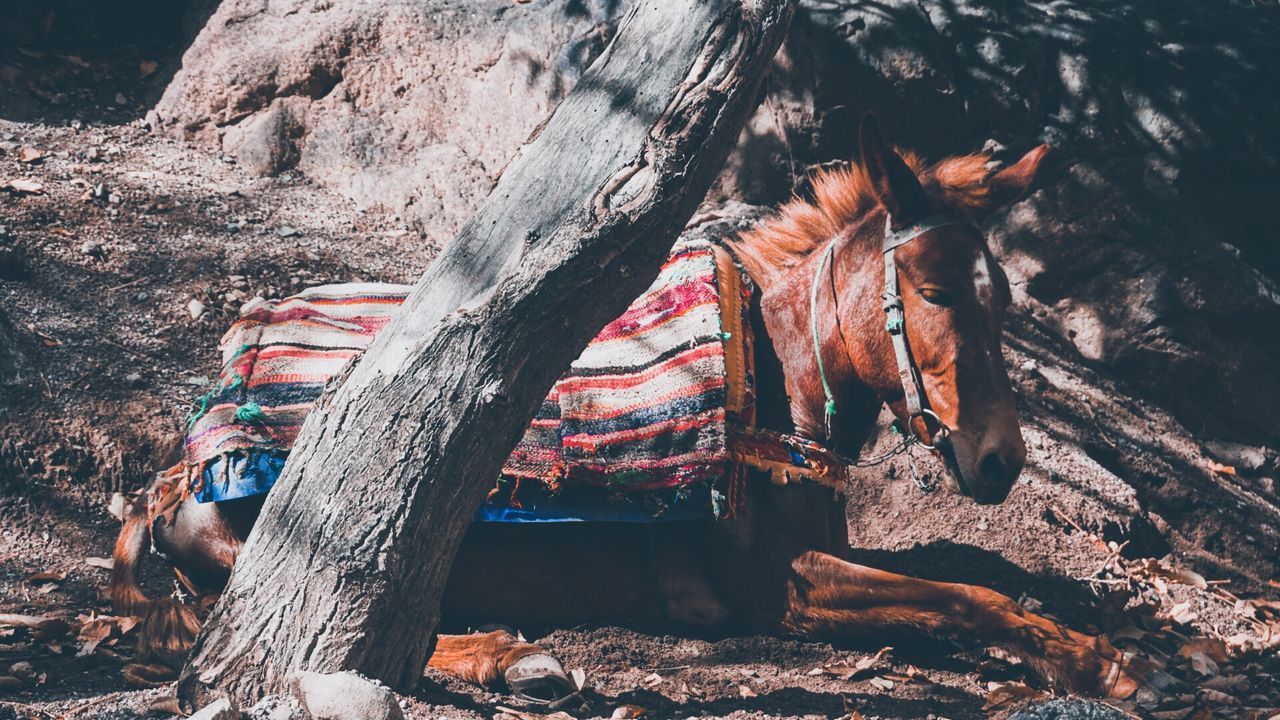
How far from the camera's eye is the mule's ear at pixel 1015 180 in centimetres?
416

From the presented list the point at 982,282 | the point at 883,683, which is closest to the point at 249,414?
the point at 883,683

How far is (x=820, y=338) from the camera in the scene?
4012 mm

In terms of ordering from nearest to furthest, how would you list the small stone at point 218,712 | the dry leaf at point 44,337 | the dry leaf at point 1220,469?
the small stone at point 218,712 → the dry leaf at point 44,337 → the dry leaf at point 1220,469

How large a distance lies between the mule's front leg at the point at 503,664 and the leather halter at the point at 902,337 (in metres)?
1.41

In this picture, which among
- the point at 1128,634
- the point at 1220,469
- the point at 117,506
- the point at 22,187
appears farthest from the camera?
the point at 22,187

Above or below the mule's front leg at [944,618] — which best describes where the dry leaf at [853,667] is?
below

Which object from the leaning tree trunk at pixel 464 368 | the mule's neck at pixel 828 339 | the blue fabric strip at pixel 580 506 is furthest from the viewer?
the mule's neck at pixel 828 339

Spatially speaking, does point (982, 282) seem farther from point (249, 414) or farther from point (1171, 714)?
point (249, 414)

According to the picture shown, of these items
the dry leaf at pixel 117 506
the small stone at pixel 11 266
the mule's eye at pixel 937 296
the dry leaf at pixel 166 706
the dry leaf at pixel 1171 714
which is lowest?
the dry leaf at pixel 1171 714

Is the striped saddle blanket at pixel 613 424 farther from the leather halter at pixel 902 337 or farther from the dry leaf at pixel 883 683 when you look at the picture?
the dry leaf at pixel 883 683


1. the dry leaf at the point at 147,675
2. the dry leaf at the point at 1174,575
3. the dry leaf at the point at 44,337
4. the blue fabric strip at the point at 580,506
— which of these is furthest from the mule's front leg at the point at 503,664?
the dry leaf at the point at 1174,575

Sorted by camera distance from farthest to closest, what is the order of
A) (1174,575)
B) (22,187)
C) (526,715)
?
(22,187) → (1174,575) → (526,715)

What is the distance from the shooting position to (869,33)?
642 cm

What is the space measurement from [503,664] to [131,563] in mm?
1587
